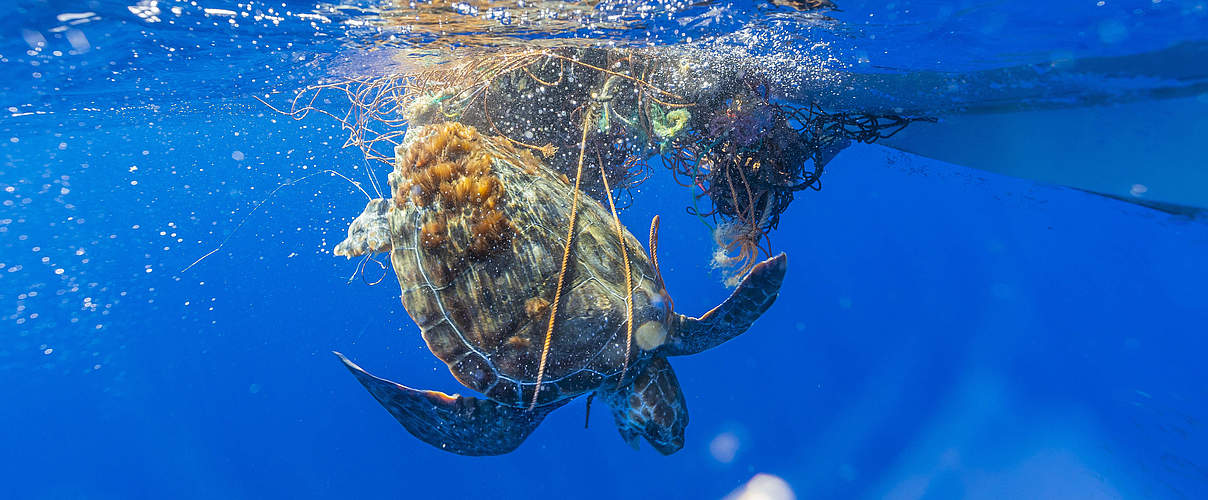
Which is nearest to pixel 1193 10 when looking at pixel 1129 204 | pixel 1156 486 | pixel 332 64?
pixel 1129 204

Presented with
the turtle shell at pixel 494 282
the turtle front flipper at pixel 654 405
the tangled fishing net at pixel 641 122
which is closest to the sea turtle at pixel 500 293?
the turtle shell at pixel 494 282

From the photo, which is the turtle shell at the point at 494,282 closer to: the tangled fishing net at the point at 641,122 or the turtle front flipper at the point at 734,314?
the turtle front flipper at the point at 734,314

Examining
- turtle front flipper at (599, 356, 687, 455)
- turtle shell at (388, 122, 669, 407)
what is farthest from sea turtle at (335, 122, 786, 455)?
turtle front flipper at (599, 356, 687, 455)

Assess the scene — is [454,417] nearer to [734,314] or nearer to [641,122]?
[734,314]

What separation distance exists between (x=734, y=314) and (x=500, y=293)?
5.24 feet

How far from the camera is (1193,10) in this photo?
3195mm

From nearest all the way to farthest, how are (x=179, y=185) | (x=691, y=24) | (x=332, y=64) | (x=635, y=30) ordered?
(x=691, y=24)
(x=635, y=30)
(x=332, y=64)
(x=179, y=185)

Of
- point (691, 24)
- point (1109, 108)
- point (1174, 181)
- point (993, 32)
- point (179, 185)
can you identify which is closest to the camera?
point (993, 32)

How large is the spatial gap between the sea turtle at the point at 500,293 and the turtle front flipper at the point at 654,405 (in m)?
0.23

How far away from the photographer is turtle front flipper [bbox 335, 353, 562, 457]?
9.55 ft

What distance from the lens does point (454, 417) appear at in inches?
118

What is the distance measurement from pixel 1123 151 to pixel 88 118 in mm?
21424

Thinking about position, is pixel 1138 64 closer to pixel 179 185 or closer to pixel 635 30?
pixel 635 30

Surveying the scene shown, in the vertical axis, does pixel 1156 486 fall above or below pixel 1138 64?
below
